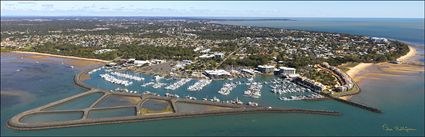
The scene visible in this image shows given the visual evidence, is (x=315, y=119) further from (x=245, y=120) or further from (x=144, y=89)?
(x=144, y=89)

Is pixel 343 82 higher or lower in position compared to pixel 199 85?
higher

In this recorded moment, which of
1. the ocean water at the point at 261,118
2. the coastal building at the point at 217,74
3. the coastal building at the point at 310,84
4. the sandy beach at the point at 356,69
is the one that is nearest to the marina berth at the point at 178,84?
the ocean water at the point at 261,118

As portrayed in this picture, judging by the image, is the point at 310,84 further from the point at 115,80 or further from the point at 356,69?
the point at 115,80

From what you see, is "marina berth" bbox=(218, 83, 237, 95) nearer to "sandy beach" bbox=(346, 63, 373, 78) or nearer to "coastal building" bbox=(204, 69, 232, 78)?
"coastal building" bbox=(204, 69, 232, 78)

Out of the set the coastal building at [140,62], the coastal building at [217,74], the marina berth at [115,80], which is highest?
the coastal building at [140,62]

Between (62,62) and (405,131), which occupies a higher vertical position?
(62,62)

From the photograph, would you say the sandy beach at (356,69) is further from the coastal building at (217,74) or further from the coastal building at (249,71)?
the coastal building at (217,74)

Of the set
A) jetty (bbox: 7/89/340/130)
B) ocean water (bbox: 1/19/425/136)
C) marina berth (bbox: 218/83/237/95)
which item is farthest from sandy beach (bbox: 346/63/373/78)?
jetty (bbox: 7/89/340/130)

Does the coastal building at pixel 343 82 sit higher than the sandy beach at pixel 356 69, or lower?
lower

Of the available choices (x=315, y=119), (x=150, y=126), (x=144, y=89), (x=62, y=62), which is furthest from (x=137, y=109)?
(x=62, y=62)

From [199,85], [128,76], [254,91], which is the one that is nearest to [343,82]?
[254,91]

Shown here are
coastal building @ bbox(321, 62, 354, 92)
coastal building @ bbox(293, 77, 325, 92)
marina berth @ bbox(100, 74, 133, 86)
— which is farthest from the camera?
marina berth @ bbox(100, 74, 133, 86)
